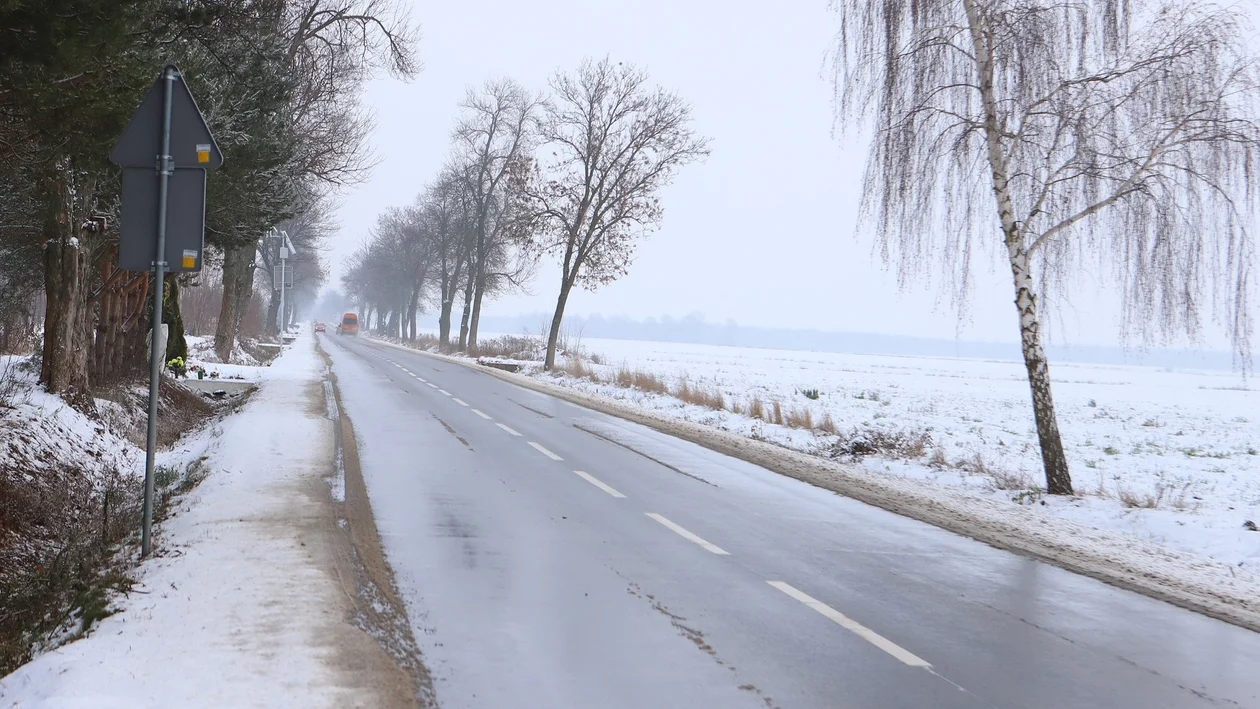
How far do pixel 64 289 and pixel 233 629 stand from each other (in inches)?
358

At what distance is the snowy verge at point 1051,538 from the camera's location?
692 cm

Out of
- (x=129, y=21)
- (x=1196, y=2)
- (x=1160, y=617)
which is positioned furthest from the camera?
(x=1196, y=2)

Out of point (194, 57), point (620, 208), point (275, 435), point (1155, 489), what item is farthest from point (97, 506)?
point (620, 208)

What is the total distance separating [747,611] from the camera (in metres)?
5.66

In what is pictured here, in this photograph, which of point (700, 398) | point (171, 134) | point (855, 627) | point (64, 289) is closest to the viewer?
point (855, 627)

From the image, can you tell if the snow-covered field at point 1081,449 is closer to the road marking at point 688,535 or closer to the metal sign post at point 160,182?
the road marking at point 688,535

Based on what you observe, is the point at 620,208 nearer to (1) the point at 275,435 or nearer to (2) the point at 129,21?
(1) the point at 275,435

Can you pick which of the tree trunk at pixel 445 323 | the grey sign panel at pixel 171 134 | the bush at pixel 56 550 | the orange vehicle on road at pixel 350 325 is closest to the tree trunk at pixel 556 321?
the tree trunk at pixel 445 323

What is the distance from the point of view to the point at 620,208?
123 ft

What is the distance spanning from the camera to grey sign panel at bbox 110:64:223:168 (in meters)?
6.08

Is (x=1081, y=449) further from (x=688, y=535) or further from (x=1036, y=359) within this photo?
(x=688, y=535)

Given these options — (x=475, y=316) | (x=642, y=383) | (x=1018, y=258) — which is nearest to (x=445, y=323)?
(x=475, y=316)

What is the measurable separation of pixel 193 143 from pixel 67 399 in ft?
23.6

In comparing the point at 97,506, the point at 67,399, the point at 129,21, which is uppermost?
the point at 129,21
